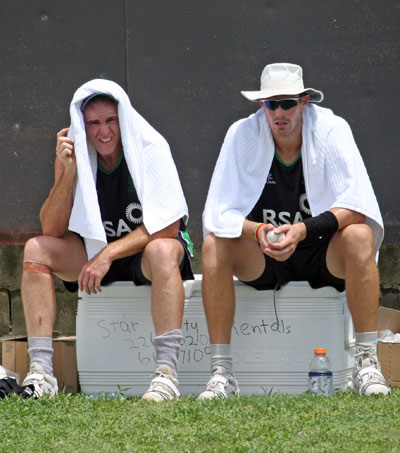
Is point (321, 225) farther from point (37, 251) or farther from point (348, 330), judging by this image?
point (37, 251)

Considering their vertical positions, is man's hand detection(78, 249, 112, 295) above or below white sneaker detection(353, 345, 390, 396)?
above

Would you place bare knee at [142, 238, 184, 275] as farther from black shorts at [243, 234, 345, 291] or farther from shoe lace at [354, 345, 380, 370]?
shoe lace at [354, 345, 380, 370]

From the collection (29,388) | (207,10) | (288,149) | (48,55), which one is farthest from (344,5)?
(29,388)

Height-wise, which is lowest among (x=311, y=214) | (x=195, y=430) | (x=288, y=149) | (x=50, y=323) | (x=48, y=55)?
(x=195, y=430)

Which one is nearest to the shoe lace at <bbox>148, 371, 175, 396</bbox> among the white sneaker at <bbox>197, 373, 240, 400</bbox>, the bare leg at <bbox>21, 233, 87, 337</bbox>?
the white sneaker at <bbox>197, 373, 240, 400</bbox>

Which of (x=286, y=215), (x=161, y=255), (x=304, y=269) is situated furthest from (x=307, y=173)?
(x=161, y=255)

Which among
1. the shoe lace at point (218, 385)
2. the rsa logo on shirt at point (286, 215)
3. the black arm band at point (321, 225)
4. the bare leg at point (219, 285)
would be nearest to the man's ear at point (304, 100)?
the rsa logo on shirt at point (286, 215)

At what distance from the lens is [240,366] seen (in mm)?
4145

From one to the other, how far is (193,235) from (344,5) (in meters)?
1.64

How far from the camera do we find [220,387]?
3852 millimetres

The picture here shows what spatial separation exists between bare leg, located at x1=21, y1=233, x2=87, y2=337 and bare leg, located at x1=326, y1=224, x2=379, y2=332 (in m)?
1.25

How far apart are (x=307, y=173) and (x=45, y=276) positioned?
1308mm

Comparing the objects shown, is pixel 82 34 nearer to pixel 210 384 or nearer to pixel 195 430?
pixel 210 384

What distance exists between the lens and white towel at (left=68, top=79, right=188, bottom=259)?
4.15 meters
